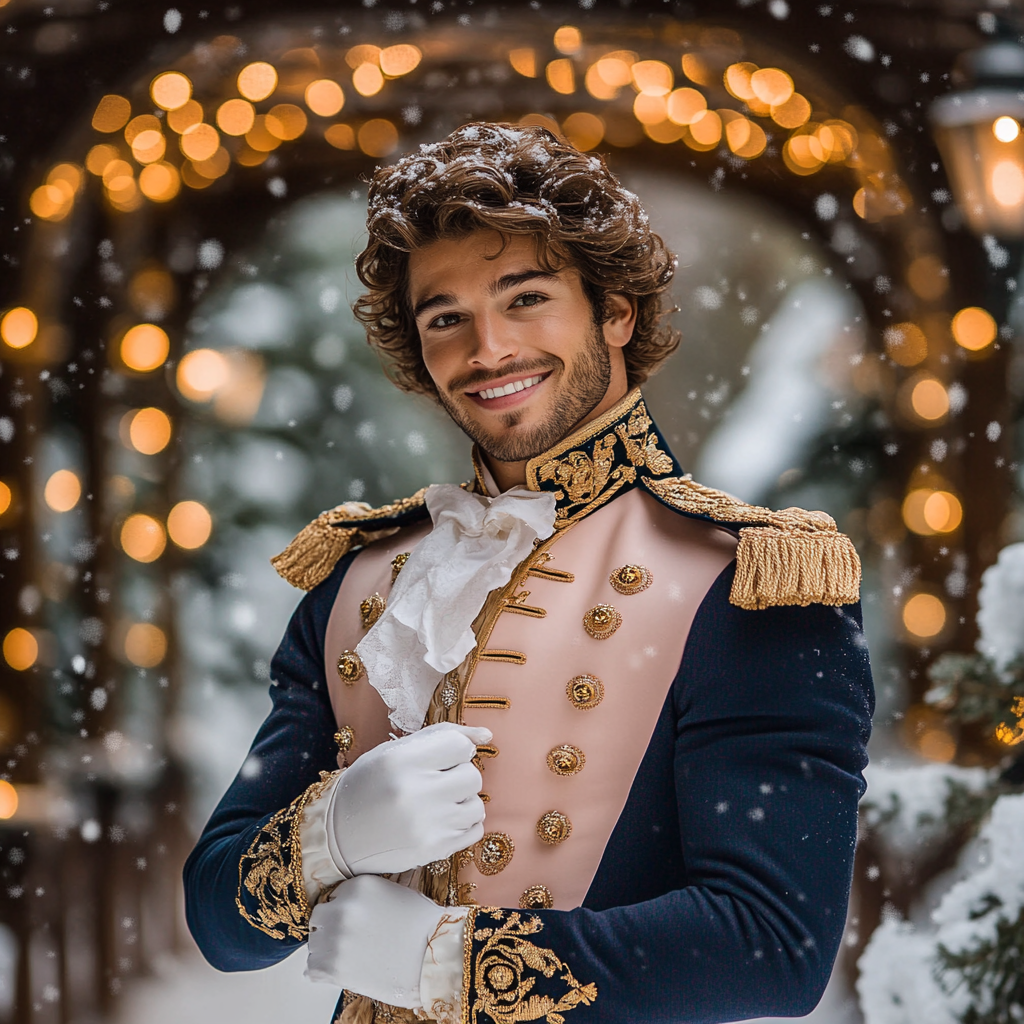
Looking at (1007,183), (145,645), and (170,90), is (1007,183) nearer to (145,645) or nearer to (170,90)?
(170,90)

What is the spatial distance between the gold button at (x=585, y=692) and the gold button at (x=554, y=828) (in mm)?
90

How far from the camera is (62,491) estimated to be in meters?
1.75

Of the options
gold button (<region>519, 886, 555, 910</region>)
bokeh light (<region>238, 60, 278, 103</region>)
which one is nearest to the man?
gold button (<region>519, 886, 555, 910</region>)

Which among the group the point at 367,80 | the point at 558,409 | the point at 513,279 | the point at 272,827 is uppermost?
the point at 367,80

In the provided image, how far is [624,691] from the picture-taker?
0.97 metres

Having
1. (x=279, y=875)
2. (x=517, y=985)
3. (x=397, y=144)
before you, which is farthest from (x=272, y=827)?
(x=397, y=144)

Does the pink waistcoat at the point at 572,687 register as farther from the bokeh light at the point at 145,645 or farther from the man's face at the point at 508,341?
the bokeh light at the point at 145,645

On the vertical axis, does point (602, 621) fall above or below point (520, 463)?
below

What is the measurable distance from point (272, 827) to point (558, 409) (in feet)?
1.46

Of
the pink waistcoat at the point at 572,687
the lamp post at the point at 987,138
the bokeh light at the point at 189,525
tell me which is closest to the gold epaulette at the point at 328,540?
the pink waistcoat at the point at 572,687

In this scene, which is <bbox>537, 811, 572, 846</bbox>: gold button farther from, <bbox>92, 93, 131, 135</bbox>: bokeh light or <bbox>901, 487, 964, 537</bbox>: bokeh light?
<bbox>92, 93, 131, 135</bbox>: bokeh light

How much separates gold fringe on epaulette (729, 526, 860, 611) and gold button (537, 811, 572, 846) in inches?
9.0

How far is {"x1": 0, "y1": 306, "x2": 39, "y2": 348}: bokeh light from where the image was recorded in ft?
5.64

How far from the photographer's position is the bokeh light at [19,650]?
5.61 feet
